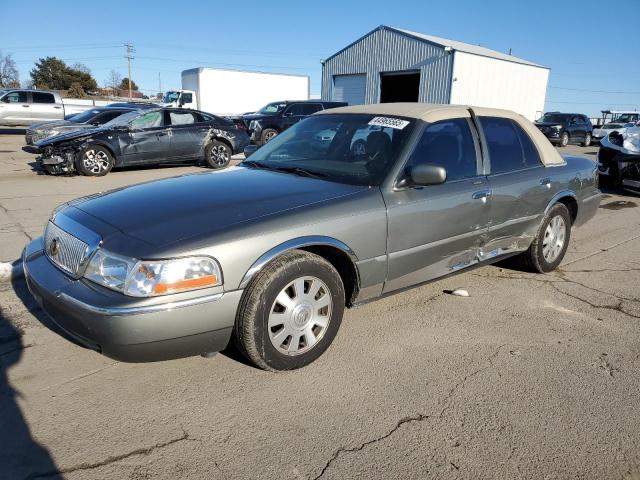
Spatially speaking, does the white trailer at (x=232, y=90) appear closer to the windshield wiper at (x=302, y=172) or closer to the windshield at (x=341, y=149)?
the windshield at (x=341, y=149)

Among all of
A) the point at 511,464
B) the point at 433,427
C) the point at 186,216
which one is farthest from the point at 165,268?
the point at 511,464

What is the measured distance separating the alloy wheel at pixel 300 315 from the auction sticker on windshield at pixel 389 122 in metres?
1.41

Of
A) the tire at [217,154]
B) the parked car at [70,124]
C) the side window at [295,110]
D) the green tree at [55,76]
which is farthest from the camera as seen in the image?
the green tree at [55,76]

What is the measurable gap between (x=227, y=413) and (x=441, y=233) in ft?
6.52

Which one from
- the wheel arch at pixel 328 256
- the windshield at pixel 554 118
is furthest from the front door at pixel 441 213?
the windshield at pixel 554 118

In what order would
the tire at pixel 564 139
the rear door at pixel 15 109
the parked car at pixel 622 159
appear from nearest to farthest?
the parked car at pixel 622 159, the rear door at pixel 15 109, the tire at pixel 564 139

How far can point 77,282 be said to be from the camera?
2.69m

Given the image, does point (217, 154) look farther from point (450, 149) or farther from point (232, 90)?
point (232, 90)

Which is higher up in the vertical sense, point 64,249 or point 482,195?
point 482,195

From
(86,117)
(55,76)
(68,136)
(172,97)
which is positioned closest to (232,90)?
(172,97)

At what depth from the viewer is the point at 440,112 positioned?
3857mm

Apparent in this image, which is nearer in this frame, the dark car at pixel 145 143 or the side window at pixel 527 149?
the side window at pixel 527 149

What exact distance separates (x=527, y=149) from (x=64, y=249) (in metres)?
3.97

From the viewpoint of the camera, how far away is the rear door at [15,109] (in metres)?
19.3
